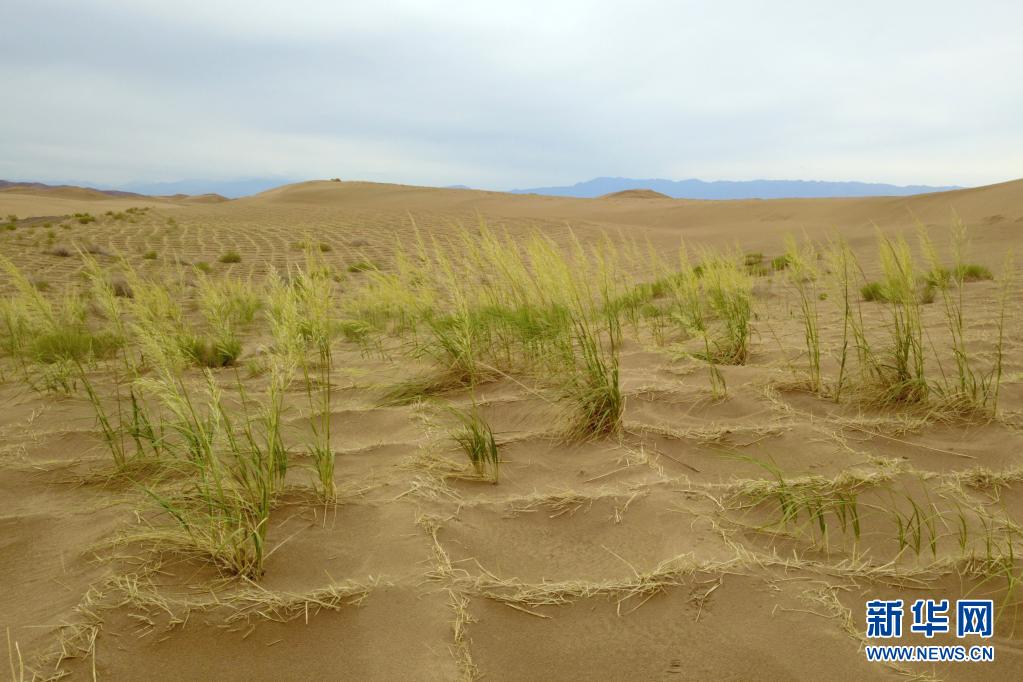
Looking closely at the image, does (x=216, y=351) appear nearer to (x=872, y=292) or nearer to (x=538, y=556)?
(x=538, y=556)

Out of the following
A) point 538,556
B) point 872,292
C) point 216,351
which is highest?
point 872,292

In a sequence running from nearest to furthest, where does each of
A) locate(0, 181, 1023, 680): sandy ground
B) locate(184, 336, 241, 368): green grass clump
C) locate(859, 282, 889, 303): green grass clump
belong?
1. locate(0, 181, 1023, 680): sandy ground
2. locate(184, 336, 241, 368): green grass clump
3. locate(859, 282, 889, 303): green grass clump

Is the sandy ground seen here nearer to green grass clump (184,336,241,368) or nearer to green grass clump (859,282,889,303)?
green grass clump (184,336,241,368)

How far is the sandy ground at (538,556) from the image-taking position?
50.5 inches

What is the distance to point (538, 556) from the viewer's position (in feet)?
5.29

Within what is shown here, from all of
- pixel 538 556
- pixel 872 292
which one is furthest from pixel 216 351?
pixel 872 292

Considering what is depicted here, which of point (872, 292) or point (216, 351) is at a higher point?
point (872, 292)

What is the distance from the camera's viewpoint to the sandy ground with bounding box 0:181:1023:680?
4.21 ft

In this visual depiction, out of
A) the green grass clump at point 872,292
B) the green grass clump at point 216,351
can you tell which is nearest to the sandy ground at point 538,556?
the green grass clump at point 216,351

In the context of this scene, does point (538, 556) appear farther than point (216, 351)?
No

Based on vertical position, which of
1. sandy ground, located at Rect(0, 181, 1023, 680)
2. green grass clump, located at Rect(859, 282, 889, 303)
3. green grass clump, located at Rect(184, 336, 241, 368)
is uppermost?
green grass clump, located at Rect(859, 282, 889, 303)

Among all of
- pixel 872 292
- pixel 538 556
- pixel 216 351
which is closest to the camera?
pixel 538 556

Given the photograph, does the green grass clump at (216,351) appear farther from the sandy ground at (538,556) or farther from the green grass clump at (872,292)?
the green grass clump at (872,292)

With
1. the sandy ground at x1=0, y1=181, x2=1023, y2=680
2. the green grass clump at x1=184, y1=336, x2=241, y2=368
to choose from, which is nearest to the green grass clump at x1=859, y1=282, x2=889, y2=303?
the sandy ground at x1=0, y1=181, x2=1023, y2=680
